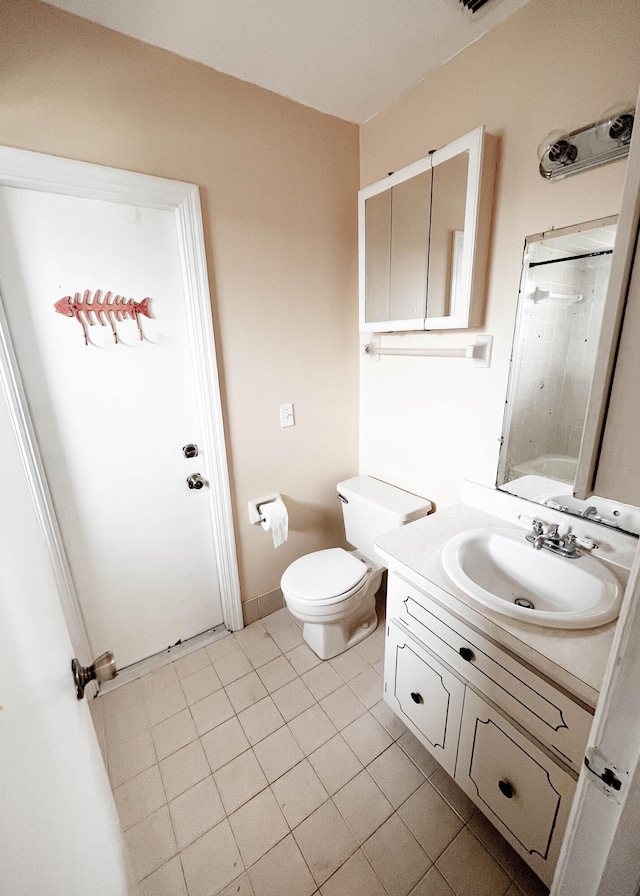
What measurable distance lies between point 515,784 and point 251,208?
6.99 feet

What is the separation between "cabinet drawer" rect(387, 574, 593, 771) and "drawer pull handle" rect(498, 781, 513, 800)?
0.21 m

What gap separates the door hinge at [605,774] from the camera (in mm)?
495

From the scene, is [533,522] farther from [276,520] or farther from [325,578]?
[276,520]

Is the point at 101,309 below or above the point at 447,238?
below

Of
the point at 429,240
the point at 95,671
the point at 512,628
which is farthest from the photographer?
the point at 429,240

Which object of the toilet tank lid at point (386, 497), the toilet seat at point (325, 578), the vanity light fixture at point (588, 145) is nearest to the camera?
the vanity light fixture at point (588, 145)

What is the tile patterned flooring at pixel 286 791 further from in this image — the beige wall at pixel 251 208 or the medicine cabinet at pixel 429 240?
the medicine cabinet at pixel 429 240

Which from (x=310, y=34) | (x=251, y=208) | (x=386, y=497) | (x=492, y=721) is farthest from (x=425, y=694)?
(x=310, y=34)

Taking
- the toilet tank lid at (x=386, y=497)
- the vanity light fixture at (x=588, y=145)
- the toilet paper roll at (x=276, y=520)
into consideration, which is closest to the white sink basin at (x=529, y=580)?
the toilet tank lid at (x=386, y=497)

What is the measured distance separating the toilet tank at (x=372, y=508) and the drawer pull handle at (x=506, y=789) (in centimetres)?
88

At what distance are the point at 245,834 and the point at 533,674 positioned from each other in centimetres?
103

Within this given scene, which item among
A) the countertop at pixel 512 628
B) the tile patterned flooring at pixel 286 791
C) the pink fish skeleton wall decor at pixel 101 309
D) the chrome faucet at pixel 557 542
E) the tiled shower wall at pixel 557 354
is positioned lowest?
the tile patterned flooring at pixel 286 791

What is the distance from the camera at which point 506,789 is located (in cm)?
98

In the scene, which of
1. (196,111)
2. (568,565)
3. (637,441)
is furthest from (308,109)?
(568,565)
